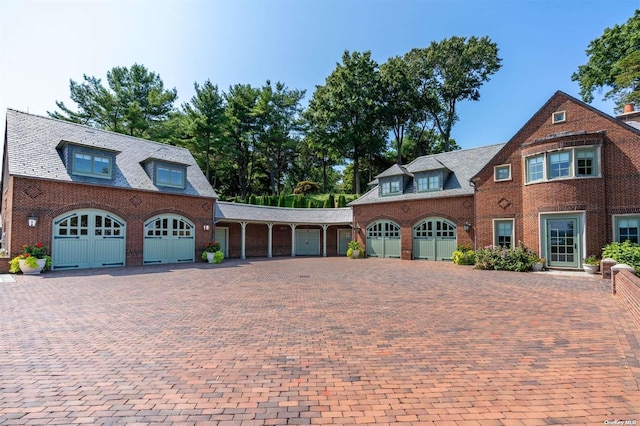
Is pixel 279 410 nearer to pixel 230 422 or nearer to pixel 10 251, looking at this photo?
pixel 230 422

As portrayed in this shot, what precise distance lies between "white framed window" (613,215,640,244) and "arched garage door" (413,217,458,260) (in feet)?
22.5

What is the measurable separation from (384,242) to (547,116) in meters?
11.3

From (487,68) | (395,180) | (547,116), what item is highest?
(487,68)

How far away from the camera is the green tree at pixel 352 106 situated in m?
36.7

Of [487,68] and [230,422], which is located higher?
[487,68]

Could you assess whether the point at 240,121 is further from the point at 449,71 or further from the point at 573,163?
the point at 573,163

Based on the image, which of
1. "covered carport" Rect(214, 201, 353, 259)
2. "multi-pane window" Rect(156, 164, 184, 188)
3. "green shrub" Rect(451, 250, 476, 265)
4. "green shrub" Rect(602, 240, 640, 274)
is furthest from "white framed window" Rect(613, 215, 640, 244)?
"multi-pane window" Rect(156, 164, 184, 188)

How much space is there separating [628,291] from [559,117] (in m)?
10.6

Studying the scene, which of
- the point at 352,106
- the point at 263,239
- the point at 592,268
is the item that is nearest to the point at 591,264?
the point at 592,268

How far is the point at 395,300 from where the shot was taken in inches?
329

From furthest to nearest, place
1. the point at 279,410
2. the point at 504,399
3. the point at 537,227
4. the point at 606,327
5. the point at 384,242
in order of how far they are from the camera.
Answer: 1. the point at 384,242
2. the point at 537,227
3. the point at 606,327
4. the point at 504,399
5. the point at 279,410

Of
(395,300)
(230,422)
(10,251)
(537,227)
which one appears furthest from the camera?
(537,227)

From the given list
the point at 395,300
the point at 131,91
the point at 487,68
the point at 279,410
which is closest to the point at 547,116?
the point at 395,300

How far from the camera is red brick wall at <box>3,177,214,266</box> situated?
13.4m
